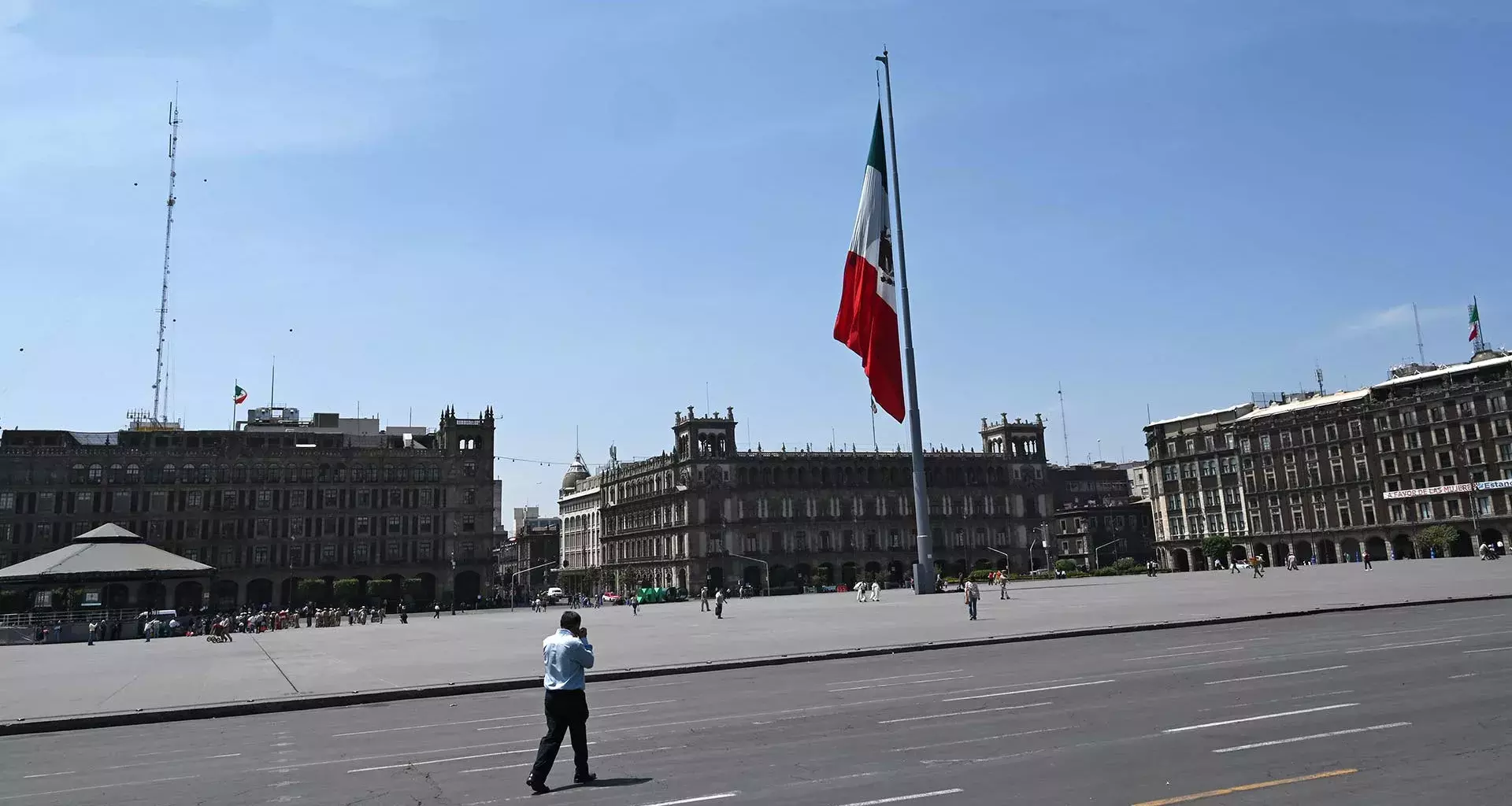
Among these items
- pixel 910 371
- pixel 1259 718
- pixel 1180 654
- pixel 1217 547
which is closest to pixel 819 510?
pixel 1217 547

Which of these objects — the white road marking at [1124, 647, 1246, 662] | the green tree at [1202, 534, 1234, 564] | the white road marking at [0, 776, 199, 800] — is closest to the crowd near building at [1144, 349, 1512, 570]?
the green tree at [1202, 534, 1234, 564]

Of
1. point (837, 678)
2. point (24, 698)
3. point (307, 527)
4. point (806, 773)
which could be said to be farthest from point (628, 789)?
point (307, 527)

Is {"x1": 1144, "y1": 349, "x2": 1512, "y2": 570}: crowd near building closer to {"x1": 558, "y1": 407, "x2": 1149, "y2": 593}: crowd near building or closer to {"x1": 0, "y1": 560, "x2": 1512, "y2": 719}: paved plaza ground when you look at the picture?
{"x1": 558, "y1": 407, "x2": 1149, "y2": 593}: crowd near building

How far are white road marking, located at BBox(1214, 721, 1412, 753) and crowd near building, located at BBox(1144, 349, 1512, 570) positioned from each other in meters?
93.7

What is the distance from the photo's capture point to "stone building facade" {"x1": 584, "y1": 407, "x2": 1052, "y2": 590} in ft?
394

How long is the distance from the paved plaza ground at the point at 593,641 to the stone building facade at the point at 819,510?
65.3 m

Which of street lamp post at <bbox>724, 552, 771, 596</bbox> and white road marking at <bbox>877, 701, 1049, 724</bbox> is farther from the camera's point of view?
street lamp post at <bbox>724, 552, 771, 596</bbox>

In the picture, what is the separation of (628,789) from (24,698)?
17.7 meters

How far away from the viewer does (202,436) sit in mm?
104312

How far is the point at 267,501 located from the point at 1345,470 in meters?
118

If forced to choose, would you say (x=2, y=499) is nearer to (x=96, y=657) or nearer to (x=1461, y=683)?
(x=96, y=657)

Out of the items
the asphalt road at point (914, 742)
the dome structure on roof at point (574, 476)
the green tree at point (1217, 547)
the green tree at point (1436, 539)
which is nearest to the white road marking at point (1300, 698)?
the asphalt road at point (914, 742)

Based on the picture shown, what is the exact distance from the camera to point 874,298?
4206 cm

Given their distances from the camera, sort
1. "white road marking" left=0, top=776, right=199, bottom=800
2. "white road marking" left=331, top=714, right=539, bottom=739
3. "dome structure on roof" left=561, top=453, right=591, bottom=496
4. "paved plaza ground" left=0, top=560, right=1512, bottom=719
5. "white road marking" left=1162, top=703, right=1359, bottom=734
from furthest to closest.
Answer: "dome structure on roof" left=561, top=453, right=591, bottom=496 → "paved plaza ground" left=0, top=560, right=1512, bottom=719 → "white road marking" left=331, top=714, right=539, bottom=739 → "white road marking" left=1162, top=703, right=1359, bottom=734 → "white road marking" left=0, top=776, right=199, bottom=800
